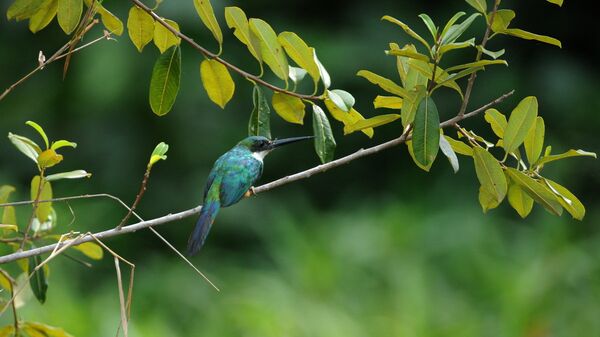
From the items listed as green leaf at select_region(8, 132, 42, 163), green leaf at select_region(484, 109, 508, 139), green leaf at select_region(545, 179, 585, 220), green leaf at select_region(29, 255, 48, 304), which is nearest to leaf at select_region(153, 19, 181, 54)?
green leaf at select_region(8, 132, 42, 163)

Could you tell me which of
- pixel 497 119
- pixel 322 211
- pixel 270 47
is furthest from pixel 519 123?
pixel 322 211

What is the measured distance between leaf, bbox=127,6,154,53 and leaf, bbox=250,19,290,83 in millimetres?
207

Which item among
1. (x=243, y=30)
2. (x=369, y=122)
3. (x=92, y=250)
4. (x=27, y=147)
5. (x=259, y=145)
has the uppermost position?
(x=243, y=30)

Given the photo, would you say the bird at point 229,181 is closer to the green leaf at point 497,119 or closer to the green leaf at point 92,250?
the green leaf at point 92,250

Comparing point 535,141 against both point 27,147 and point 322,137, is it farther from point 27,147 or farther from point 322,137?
point 27,147

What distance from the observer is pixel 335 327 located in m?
3.73

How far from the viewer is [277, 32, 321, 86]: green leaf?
5.49ft

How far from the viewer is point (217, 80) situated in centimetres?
179

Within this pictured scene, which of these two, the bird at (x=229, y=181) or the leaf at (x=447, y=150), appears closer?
the leaf at (x=447, y=150)

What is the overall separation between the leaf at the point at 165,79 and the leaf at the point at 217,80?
6cm

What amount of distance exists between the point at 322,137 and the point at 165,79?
0.95 ft

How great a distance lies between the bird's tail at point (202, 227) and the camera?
2115 mm

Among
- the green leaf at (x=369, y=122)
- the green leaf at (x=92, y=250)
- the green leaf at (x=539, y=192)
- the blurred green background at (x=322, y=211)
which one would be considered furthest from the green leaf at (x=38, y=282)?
the blurred green background at (x=322, y=211)

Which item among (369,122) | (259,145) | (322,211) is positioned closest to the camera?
(369,122)
